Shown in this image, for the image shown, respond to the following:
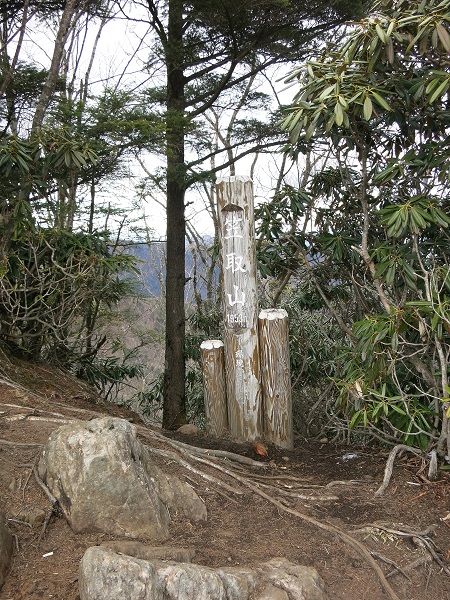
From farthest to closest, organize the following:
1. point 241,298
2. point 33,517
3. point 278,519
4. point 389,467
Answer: point 241,298
point 389,467
point 278,519
point 33,517

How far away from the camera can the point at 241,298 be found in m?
4.64

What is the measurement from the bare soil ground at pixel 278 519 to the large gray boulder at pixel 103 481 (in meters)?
0.08

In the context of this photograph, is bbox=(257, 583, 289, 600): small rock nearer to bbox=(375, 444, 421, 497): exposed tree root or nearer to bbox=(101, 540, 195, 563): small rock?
bbox=(101, 540, 195, 563): small rock

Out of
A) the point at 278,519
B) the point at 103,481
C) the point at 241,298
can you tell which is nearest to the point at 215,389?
the point at 241,298

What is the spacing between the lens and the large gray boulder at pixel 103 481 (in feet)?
9.15

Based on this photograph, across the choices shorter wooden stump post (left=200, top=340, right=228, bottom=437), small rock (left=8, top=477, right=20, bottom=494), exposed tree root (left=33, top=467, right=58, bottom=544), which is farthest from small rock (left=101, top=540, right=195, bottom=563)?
shorter wooden stump post (left=200, top=340, right=228, bottom=437)

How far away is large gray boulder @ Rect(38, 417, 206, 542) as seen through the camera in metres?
2.79

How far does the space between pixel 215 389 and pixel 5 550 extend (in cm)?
252

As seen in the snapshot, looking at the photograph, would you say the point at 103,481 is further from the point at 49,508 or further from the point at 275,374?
the point at 275,374

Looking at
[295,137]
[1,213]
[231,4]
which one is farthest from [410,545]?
[231,4]

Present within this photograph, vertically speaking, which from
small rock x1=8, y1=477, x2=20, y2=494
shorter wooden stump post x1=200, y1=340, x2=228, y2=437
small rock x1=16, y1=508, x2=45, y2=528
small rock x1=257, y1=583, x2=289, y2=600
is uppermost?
shorter wooden stump post x1=200, y1=340, x2=228, y2=437

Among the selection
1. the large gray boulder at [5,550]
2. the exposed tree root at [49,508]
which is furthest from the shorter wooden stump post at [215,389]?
the large gray boulder at [5,550]

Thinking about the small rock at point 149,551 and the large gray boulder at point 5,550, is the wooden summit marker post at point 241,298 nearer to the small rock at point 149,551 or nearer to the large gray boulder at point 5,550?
the small rock at point 149,551

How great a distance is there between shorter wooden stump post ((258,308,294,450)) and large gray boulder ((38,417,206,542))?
5.82 ft
